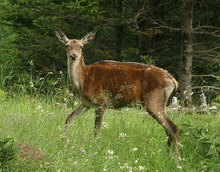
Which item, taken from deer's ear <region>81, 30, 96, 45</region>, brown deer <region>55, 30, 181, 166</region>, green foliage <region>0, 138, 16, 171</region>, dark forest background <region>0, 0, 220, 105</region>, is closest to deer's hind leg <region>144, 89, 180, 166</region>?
brown deer <region>55, 30, 181, 166</region>

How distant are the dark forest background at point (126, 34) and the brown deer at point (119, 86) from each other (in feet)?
16.4

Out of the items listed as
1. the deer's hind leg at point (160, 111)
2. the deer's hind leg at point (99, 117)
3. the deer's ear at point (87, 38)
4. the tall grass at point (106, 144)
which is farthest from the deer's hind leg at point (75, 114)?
the deer's ear at point (87, 38)

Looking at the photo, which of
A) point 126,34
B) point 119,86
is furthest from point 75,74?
point 126,34

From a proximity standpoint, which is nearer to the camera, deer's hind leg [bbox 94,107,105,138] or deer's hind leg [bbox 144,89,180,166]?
deer's hind leg [bbox 144,89,180,166]

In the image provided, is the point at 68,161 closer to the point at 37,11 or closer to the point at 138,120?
the point at 138,120

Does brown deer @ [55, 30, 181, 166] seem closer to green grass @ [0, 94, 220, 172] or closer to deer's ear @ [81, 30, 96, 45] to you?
deer's ear @ [81, 30, 96, 45]

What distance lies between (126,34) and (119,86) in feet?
31.3

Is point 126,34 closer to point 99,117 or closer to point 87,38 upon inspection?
point 87,38

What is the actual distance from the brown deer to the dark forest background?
5.01 m

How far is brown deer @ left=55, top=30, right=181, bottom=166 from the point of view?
8.81 m

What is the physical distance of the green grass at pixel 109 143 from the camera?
6.59 metres

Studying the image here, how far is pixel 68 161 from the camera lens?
6.38 m

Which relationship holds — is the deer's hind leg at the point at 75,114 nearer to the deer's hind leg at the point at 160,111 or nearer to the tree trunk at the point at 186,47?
the deer's hind leg at the point at 160,111

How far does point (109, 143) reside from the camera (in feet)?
25.3
